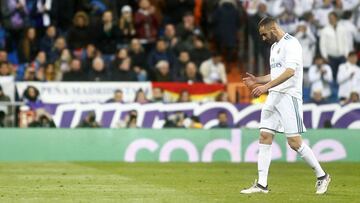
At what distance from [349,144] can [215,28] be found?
21.4 feet

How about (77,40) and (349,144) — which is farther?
(77,40)

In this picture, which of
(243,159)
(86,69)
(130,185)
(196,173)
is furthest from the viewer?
(86,69)

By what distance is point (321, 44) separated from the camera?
2561 cm

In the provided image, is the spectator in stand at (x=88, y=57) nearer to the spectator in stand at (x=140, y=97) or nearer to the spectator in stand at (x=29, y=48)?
the spectator in stand at (x=29, y=48)

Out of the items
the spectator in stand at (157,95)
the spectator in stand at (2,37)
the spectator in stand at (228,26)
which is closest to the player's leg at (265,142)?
the spectator in stand at (157,95)

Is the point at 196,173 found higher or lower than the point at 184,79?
lower

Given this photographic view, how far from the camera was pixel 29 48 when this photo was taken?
2550 cm

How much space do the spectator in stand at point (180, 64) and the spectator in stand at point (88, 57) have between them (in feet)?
6.81

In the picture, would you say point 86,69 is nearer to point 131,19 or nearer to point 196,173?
point 131,19

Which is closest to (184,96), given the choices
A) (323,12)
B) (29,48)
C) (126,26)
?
(126,26)

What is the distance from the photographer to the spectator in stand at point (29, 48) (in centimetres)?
2544

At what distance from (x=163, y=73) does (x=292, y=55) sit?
1189 cm

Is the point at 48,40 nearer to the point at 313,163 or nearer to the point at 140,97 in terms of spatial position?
the point at 140,97

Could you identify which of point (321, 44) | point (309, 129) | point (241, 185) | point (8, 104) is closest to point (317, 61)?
point (321, 44)
